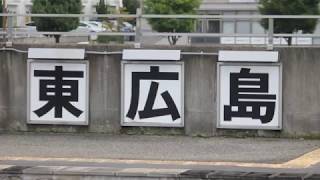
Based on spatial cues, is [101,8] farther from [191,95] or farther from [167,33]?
[191,95]

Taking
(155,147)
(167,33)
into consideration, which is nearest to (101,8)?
(167,33)

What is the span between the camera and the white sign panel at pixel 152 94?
12766 millimetres

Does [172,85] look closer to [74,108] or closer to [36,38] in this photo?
[74,108]

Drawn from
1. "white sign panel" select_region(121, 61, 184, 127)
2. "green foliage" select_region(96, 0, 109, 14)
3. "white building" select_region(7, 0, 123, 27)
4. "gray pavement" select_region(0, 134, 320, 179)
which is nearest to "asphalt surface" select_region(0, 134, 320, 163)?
"gray pavement" select_region(0, 134, 320, 179)

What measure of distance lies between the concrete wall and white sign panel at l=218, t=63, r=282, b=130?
14cm

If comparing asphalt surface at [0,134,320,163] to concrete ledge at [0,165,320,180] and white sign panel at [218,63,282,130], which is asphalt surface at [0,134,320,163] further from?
concrete ledge at [0,165,320,180]

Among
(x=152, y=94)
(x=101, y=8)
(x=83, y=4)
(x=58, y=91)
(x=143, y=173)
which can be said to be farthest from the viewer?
(x=101, y=8)

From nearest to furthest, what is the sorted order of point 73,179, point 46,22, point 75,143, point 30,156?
1. point 73,179
2. point 30,156
3. point 75,143
4. point 46,22

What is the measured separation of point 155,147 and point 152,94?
5.04 feet

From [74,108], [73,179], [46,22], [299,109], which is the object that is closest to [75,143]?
[74,108]

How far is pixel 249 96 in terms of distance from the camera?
494 inches

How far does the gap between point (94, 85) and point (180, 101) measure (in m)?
1.67

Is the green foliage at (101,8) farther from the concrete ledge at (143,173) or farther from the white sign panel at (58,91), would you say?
the concrete ledge at (143,173)

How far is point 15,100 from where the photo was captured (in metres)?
13.2
